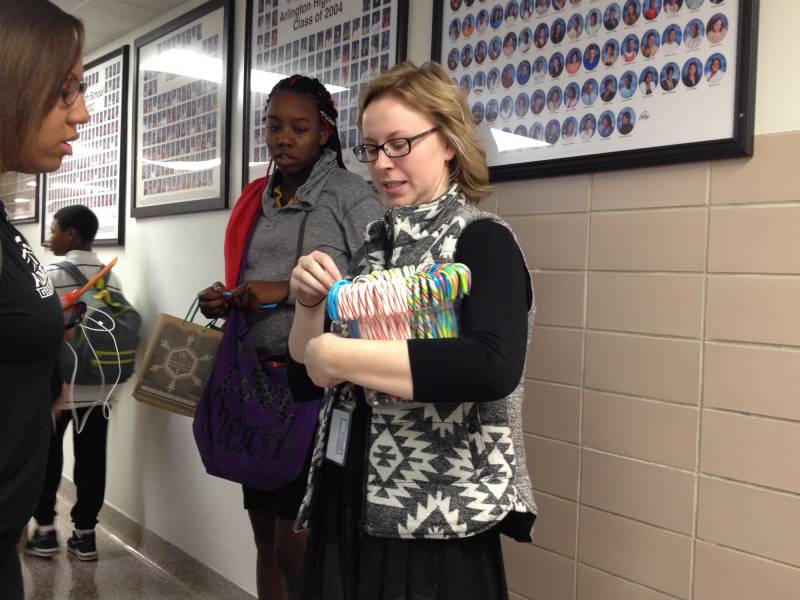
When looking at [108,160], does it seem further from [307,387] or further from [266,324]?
[307,387]

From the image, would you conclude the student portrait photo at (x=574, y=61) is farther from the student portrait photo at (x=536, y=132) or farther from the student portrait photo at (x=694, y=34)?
the student portrait photo at (x=694, y=34)

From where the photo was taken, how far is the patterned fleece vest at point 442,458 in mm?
1076

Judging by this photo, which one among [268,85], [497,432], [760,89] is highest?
[268,85]

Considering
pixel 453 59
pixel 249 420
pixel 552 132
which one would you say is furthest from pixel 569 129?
pixel 249 420

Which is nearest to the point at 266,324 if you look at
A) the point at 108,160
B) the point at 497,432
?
the point at 497,432

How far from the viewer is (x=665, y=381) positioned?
4.97 ft

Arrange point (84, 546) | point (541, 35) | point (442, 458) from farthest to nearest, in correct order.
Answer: point (84, 546) < point (541, 35) < point (442, 458)

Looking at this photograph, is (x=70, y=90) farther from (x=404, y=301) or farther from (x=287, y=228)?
(x=287, y=228)

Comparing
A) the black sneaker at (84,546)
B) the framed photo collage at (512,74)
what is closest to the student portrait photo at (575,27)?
the framed photo collage at (512,74)

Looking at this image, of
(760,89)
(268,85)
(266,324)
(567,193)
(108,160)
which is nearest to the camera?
(760,89)

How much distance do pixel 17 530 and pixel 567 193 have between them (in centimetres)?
127

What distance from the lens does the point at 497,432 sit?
1110mm

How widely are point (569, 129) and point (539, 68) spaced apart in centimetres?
18

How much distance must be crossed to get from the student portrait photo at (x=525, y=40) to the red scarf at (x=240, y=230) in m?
0.79
